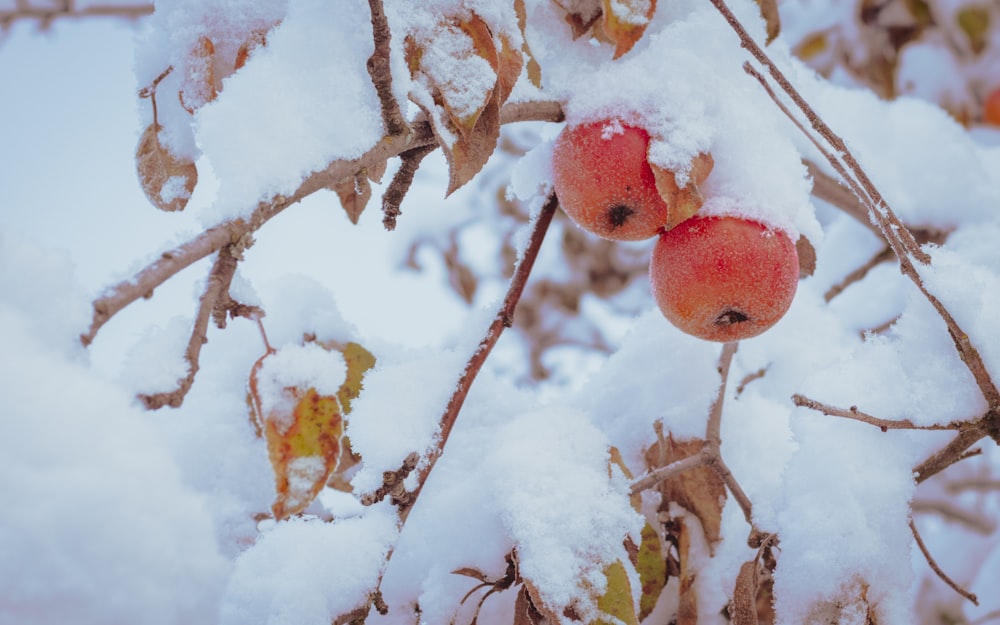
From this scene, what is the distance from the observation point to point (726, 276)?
0.72 m

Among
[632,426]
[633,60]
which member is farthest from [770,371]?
[633,60]

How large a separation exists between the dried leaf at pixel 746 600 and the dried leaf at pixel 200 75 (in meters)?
0.75

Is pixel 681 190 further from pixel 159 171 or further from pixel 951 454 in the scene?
pixel 159 171

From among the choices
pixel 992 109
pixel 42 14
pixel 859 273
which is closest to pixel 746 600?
pixel 859 273

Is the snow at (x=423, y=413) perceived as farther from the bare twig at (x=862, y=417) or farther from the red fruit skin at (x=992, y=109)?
the red fruit skin at (x=992, y=109)

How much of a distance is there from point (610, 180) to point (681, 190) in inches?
2.9

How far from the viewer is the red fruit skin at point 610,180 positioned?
715 mm

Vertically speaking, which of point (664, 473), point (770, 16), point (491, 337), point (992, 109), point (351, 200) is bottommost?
point (992, 109)

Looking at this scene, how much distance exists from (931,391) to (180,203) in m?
0.83

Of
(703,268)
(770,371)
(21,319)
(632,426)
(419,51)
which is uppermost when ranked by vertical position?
(21,319)

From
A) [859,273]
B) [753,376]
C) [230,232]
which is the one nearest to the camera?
[230,232]

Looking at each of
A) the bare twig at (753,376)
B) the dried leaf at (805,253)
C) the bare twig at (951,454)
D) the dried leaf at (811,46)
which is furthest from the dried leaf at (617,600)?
the dried leaf at (811,46)

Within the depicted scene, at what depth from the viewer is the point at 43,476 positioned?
45cm

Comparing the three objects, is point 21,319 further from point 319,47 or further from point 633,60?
point 633,60
